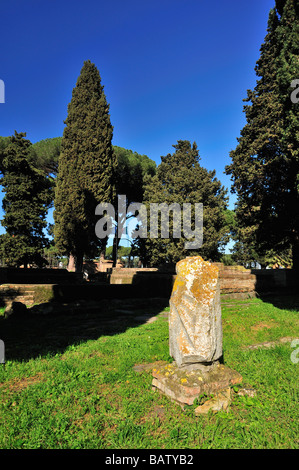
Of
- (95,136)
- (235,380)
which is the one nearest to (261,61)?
(95,136)

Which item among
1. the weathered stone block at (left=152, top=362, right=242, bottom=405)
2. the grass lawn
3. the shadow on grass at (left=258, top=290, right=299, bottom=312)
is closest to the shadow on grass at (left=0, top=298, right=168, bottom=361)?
the grass lawn

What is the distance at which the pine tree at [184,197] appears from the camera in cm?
2267

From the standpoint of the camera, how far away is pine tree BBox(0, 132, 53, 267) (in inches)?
640

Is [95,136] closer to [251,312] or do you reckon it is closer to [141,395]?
[251,312]

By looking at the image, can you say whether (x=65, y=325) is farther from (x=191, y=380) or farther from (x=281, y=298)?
(x=281, y=298)

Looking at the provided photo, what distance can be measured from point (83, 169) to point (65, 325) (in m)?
16.1

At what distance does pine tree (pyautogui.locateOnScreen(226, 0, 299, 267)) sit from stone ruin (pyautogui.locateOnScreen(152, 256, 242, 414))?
8.09 meters

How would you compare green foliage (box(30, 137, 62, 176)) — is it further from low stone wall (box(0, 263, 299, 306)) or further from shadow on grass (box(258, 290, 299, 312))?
shadow on grass (box(258, 290, 299, 312))

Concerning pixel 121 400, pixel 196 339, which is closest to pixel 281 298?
pixel 196 339

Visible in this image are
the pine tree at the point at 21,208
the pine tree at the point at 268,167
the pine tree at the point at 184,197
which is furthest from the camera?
the pine tree at the point at 184,197

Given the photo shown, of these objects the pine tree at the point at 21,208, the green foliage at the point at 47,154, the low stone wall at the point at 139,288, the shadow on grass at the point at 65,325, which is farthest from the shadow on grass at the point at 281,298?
the green foliage at the point at 47,154

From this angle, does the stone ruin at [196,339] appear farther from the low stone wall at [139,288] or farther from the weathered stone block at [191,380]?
the low stone wall at [139,288]

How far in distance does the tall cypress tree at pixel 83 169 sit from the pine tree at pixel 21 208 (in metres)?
2.42

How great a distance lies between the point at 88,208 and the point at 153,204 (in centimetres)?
664
